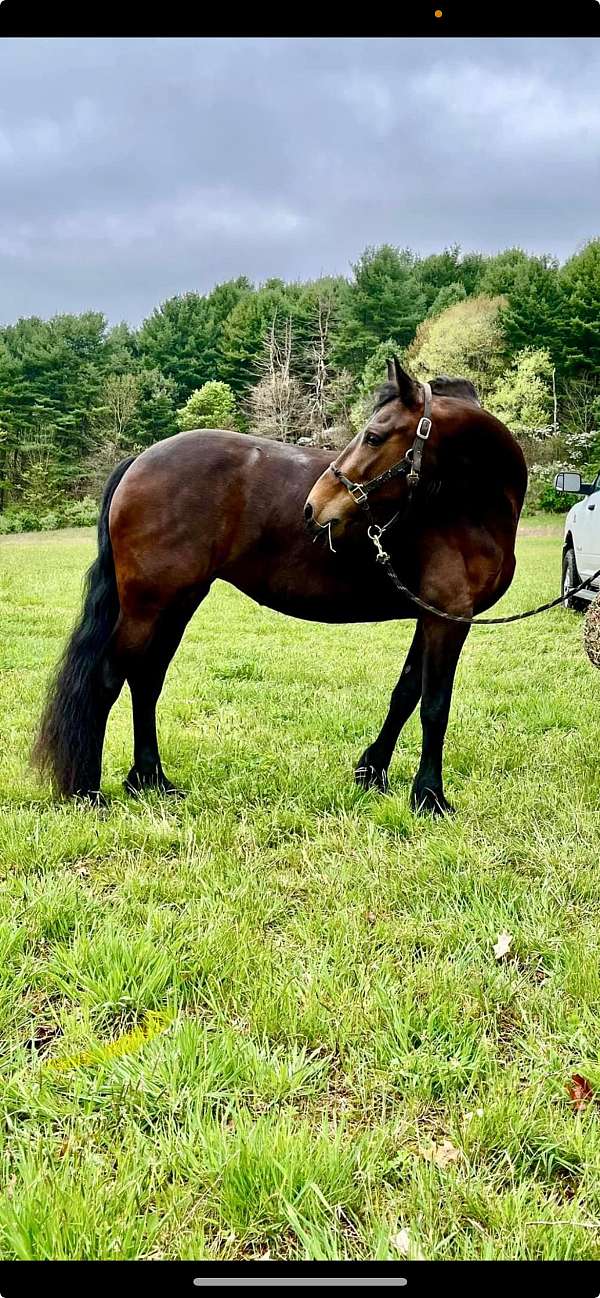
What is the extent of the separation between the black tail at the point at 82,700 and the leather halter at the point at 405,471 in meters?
1.20

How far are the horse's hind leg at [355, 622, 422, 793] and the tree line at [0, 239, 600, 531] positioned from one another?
320cm

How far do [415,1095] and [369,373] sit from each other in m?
13.3

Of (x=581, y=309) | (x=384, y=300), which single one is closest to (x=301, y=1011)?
(x=384, y=300)

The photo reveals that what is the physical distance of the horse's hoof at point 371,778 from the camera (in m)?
3.48

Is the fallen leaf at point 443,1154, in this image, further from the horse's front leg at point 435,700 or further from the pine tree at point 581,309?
the pine tree at point 581,309

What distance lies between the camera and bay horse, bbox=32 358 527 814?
311cm

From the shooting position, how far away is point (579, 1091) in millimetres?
1590

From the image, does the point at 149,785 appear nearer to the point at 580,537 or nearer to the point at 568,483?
the point at 568,483

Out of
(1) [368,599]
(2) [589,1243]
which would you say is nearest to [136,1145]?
(2) [589,1243]

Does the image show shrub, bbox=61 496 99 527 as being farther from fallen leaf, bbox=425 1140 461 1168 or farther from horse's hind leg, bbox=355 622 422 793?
fallen leaf, bbox=425 1140 461 1168

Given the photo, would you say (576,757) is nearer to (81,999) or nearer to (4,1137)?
(81,999)

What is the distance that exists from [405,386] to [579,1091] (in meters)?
2.32

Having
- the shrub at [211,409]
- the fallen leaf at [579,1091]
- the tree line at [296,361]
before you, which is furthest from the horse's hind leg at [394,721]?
the shrub at [211,409]

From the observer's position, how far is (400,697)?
3.46m
